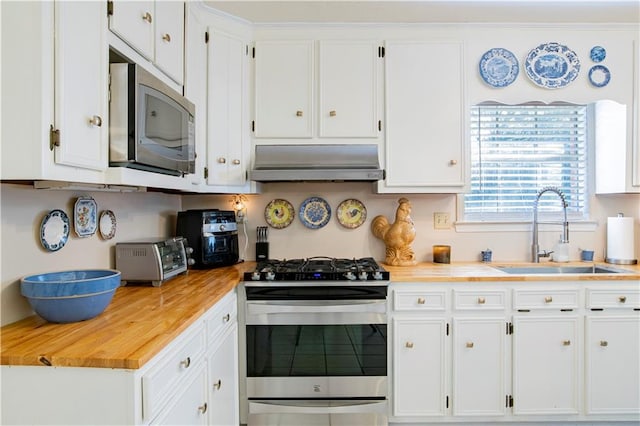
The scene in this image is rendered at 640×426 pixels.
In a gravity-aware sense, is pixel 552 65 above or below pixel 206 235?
above

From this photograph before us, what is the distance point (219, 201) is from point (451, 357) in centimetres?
185

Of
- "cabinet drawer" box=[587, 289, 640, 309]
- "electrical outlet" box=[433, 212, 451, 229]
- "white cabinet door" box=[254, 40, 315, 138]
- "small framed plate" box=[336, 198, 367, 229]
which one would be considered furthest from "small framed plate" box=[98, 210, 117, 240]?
"cabinet drawer" box=[587, 289, 640, 309]

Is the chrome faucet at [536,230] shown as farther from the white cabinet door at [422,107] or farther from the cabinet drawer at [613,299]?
the white cabinet door at [422,107]

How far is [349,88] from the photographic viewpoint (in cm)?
244

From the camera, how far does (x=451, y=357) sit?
2162mm

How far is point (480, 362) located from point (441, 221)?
3.23 ft

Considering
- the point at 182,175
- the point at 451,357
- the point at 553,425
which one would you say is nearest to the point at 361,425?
the point at 451,357

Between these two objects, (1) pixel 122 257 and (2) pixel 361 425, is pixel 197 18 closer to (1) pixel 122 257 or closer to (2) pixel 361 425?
(1) pixel 122 257

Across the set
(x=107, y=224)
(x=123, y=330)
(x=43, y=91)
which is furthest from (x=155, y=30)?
(x=123, y=330)

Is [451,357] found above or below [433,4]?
below

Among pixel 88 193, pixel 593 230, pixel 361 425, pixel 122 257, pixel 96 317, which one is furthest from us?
pixel 593 230

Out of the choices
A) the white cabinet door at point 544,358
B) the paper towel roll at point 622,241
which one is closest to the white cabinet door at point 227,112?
the white cabinet door at point 544,358

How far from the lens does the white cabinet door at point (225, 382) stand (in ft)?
5.30

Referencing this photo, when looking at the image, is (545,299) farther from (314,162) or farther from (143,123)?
(143,123)
